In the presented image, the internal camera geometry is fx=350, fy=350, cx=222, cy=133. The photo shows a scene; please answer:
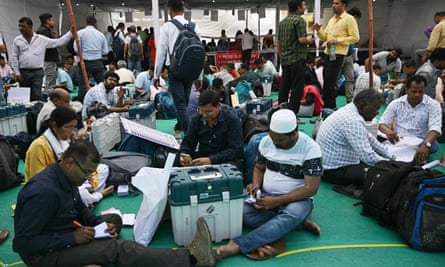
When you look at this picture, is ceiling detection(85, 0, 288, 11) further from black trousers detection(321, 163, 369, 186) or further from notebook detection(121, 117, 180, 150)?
black trousers detection(321, 163, 369, 186)

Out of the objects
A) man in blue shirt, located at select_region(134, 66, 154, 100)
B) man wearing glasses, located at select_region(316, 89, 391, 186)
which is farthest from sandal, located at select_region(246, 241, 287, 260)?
man in blue shirt, located at select_region(134, 66, 154, 100)

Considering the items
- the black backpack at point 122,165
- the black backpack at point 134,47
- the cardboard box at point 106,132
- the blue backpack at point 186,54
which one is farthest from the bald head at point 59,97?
the black backpack at point 134,47

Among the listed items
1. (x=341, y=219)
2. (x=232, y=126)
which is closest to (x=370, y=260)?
(x=341, y=219)

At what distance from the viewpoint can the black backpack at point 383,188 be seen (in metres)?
2.70

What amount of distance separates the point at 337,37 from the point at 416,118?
2084 mm

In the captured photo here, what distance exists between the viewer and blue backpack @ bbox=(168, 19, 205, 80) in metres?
4.10

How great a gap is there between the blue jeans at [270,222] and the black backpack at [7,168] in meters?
2.52

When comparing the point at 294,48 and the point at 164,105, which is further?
the point at 164,105

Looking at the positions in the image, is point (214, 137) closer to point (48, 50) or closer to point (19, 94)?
point (19, 94)

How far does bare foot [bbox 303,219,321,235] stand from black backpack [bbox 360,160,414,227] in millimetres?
530

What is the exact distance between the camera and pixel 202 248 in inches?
88.6

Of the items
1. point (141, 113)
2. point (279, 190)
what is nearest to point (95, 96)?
point (141, 113)

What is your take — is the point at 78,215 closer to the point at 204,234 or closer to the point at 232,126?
the point at 204,234

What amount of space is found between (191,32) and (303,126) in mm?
2594
